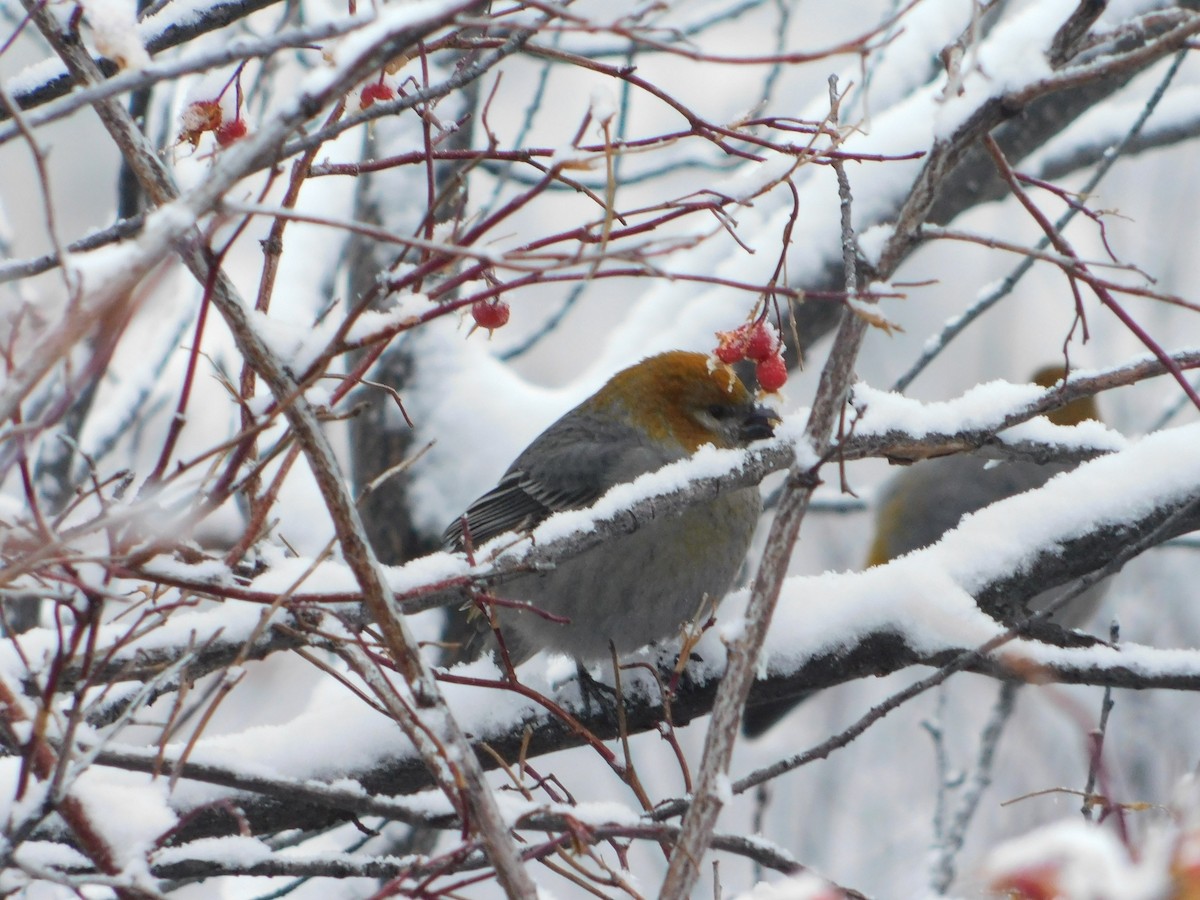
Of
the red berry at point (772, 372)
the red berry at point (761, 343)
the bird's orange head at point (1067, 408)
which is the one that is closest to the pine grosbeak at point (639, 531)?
the red berry at point (772, 372)

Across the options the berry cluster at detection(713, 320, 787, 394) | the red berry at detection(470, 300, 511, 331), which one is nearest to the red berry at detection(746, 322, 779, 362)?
the berry cluster at detection(713, 320, 787, 394)

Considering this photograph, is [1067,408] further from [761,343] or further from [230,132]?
[230,132]

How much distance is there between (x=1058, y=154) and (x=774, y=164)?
190 inches

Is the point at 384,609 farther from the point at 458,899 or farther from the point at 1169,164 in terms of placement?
the point at 1169,164

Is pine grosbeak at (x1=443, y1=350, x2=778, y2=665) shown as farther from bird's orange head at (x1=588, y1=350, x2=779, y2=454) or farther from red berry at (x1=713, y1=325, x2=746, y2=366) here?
red berry at (x1=713, y1=325, x2=746, y2=366)

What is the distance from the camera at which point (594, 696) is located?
3.73 metres

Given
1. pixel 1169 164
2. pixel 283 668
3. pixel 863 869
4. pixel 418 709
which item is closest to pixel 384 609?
pixel 418 709

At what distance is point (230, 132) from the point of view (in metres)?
2.49

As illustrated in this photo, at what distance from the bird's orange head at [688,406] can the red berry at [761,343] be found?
1436 mm

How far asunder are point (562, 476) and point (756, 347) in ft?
5.69

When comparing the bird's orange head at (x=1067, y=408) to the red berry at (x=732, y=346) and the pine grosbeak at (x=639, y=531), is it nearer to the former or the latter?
the pine grosbeak at (x=639, y=531)

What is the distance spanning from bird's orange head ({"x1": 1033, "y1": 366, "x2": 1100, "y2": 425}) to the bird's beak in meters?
3.58

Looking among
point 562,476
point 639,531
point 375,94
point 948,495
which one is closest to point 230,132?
point 375,94

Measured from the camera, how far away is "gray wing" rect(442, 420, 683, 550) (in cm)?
452
